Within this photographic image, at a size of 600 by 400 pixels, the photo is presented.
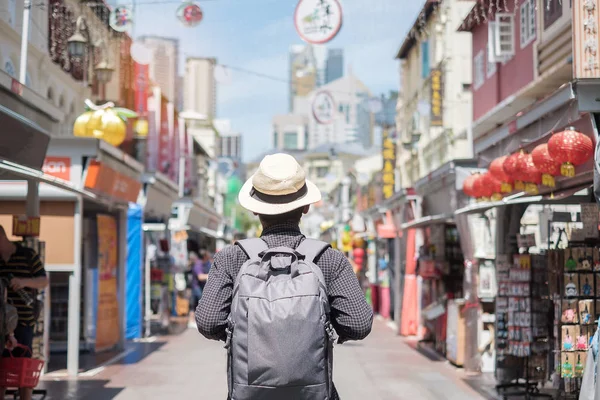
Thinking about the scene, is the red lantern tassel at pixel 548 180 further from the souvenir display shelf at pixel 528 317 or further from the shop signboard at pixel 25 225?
the shop signboard at pixel 25 225

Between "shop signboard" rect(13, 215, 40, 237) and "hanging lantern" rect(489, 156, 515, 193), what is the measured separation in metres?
5.40

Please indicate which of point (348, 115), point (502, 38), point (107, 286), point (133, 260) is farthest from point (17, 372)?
point (348, 115)

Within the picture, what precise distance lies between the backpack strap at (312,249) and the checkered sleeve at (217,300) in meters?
0.31

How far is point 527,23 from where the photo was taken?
16.4 m

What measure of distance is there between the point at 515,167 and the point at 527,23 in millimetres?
6848

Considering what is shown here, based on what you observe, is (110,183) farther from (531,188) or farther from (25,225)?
(531,188)

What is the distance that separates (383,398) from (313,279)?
25.1 ft

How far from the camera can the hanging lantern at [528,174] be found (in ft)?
32.7

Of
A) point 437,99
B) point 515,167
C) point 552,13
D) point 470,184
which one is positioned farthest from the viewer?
point 437,99

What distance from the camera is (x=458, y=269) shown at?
17094 millimetres

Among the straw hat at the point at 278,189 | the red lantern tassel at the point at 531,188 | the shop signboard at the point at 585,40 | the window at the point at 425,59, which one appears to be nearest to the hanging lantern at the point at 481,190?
the red lantern tassel at the point at 531,188

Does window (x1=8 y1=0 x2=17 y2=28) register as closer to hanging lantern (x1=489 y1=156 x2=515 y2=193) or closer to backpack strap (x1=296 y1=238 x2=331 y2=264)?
hanging lantern (x1=489 y1=156 x2=515 y2=193)

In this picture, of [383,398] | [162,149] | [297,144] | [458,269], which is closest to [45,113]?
[383,398]

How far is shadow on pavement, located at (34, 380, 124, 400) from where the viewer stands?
36.3 ft
